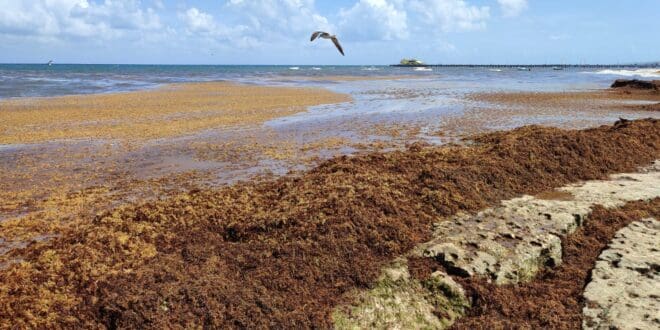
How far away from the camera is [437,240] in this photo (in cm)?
546

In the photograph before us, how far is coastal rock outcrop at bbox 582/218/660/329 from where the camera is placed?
420 cm

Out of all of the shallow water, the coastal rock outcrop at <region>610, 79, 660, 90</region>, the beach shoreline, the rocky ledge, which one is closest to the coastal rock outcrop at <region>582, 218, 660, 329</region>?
the rocky ledge

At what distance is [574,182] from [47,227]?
8401mm

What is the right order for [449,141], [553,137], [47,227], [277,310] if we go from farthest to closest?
[449,141]
[553,137]
[47,227]
[277,310]

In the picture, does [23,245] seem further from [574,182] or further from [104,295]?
[574,182]

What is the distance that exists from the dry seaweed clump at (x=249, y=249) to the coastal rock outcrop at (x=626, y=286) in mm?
1781

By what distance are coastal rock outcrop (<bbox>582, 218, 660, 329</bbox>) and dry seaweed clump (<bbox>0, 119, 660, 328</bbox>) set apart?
1.78 meters

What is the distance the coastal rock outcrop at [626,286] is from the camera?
4.20 m

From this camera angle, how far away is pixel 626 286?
4699 millimetres

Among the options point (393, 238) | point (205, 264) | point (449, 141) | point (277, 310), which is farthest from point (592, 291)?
point (449, 141)

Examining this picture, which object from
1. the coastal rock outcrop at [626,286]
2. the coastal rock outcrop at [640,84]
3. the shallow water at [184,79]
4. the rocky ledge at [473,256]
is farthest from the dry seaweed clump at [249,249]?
the coastal rock outcrop at [640,84]

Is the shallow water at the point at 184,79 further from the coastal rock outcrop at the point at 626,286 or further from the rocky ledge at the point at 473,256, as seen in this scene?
the coastal rock outcrop at the point at 626,286

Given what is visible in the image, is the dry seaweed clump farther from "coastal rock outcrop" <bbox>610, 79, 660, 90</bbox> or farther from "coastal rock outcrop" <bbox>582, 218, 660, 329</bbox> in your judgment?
"coastal rock outcrop" <bbox>610, 79, 660, 90</bbox>

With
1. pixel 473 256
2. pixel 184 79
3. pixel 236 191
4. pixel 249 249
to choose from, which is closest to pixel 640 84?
pixel 236 191
